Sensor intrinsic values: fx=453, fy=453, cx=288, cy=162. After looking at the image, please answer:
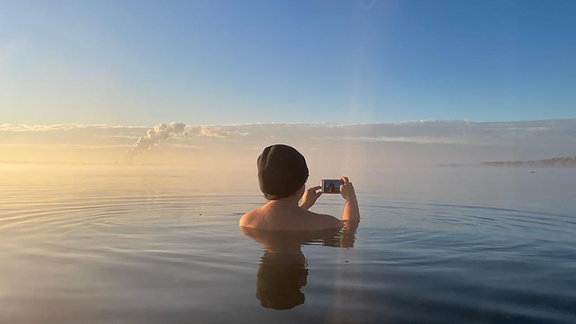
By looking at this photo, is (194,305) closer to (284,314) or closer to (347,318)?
(284,314)

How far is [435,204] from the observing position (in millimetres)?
13438

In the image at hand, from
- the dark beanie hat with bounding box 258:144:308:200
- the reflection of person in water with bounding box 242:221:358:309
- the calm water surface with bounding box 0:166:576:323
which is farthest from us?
the dark beanie hat with bounding box 258:144:308:200

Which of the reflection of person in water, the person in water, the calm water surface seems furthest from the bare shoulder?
the calm water surface

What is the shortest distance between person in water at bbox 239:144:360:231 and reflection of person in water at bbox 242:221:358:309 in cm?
14

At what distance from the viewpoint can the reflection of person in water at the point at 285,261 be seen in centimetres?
401

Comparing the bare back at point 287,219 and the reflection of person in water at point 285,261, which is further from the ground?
the bare back at point 287,219

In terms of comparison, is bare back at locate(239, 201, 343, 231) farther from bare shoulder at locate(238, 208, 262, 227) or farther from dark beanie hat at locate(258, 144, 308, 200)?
dark beanie hat at locate(258, 144, 308, 200)

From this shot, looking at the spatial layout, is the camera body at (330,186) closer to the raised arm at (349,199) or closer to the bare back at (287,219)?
the raised arm at (349,199)

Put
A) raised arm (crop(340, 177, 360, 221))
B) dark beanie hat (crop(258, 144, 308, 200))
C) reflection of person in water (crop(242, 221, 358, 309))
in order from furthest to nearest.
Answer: raised arm (crop(340, 177, 360, 221)), dark beanie hat (crop(258, 144, 308, 200)), reflection of person in water (crop(242, 221, 358, 309))

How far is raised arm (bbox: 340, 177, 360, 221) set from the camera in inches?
324

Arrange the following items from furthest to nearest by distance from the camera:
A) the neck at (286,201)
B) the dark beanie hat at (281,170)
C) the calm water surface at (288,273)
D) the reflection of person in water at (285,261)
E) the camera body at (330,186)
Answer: the camera body at (330,186) < the neck at (286,201) < the dark beanie hat at (281,170) < the reflection of person in water at (285,261) < the calm water surface at (288,273)

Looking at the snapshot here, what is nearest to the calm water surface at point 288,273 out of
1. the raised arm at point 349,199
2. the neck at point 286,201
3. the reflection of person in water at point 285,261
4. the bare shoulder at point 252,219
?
the reflection of person in water at point 285,261

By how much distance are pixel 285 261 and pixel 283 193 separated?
170cm

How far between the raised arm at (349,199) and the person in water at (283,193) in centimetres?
53
